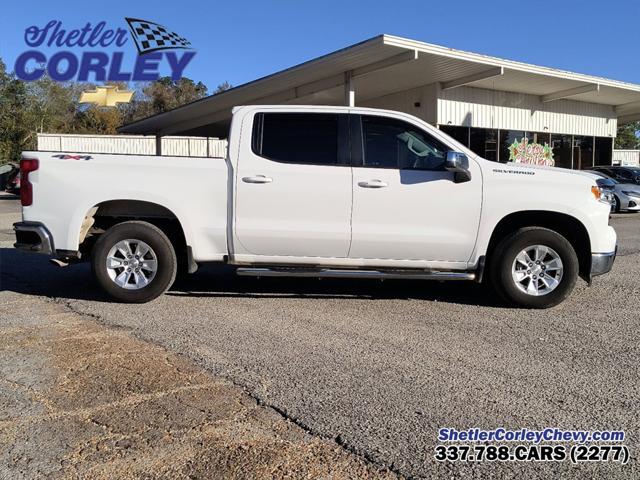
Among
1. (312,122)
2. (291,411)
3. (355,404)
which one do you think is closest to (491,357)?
(355,404)

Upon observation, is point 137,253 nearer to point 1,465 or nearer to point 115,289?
point 115,289

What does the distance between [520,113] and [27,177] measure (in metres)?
21.2

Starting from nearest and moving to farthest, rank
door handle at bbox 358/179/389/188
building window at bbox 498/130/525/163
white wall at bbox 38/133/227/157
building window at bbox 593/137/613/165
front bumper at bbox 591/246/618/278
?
door handle at bbox 358/179/389/188, front bumper at bbox 591/246/618/278, building window at bbox 498/130/525/163, building window at bbox 593/137/613/165, white wall at bbox 38/133/227/157

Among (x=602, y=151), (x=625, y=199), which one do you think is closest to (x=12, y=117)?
(x=602, y=151)

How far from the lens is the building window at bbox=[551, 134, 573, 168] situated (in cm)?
2517

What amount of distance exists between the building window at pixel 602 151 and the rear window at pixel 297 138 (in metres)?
24.6

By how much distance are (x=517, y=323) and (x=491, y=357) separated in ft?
3.78

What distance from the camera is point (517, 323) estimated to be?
5629 millimetres

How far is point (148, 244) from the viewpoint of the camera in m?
6.12

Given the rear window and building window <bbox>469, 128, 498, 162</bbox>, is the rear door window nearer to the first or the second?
the rear window

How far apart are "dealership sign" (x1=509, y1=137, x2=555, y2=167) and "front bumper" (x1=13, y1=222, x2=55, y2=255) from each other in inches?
814

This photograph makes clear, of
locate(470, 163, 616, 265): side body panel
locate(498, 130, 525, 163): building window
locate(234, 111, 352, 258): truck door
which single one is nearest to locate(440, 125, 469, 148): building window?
locate(498, 130, 525, 163): building window

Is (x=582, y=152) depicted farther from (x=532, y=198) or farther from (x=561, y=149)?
(x=532, y=198)

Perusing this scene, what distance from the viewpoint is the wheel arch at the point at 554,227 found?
611 cm
